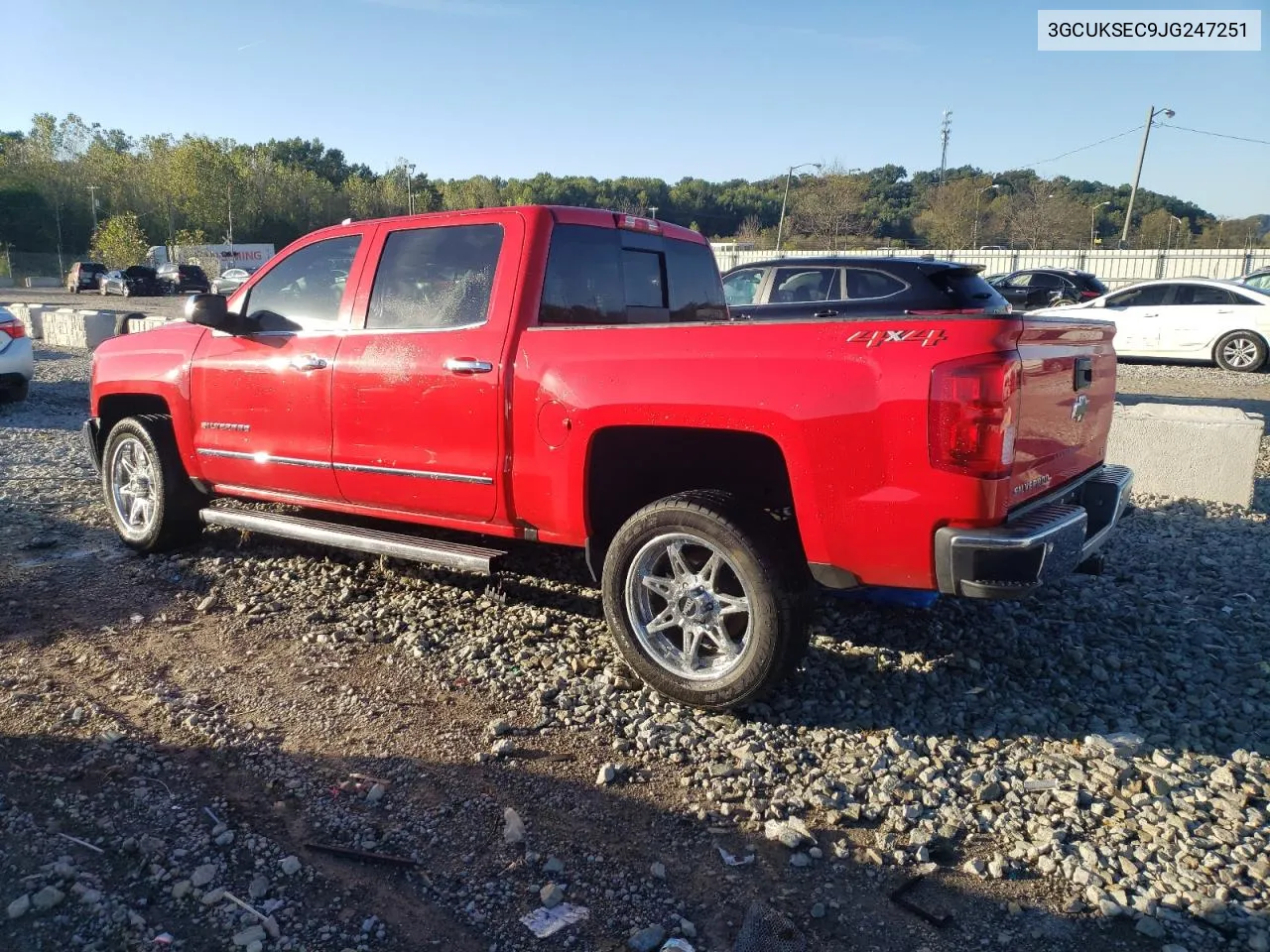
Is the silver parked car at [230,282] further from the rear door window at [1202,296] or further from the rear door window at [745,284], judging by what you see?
the rear door window at [1202,296]

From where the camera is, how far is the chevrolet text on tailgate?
319 centimetres

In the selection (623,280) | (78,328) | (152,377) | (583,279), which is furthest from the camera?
(78,328)

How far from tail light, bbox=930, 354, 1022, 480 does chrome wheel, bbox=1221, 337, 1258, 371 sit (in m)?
15.0

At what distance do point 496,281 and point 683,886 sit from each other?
2725 millimetres

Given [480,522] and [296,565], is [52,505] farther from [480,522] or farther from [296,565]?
[480,522]

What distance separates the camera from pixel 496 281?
14.2ft

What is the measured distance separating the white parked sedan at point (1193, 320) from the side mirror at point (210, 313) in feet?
43.8

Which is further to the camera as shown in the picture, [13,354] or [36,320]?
[36,320]

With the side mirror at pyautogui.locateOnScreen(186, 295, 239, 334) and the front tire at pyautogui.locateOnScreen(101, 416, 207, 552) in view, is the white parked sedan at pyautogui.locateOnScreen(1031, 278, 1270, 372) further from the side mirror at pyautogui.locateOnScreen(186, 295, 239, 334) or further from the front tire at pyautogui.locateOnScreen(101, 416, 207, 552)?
the front tire at pyautogui.locateOnScreen(101, 416, 207, 552)

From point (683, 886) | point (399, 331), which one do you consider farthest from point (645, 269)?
point (683, 886)

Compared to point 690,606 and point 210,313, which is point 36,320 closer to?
point 210,313

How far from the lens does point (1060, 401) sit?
357 centimetres

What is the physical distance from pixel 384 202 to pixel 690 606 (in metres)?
79.6

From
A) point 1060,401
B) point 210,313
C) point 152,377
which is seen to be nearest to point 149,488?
point 152,377
